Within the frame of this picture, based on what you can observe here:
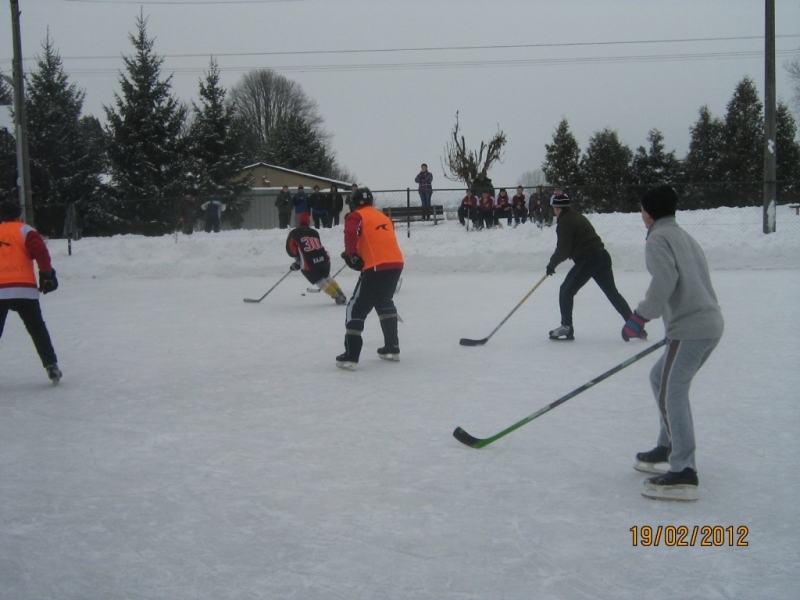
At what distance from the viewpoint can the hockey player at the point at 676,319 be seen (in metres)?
3.28

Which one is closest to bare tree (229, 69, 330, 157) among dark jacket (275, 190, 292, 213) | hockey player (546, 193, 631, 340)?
dark jacket (275, 190, 292, 213)

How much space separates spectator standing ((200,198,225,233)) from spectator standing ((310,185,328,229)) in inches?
80.9

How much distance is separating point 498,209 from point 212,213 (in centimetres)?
636

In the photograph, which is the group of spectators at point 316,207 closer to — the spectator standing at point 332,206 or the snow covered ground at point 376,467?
the spectator standing at point 332,206

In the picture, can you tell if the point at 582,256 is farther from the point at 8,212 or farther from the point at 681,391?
the point at 8,212

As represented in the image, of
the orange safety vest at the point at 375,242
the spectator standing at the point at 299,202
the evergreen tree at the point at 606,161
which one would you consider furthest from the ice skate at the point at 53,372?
the evergreen tree at the point at 606,161

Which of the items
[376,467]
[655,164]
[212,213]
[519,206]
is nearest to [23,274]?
[376,467]

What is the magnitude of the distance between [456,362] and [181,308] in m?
5.35

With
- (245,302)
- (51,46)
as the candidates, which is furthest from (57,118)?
(245,302)

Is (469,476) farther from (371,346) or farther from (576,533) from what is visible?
(371,346)

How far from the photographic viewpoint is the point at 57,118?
24.4 m

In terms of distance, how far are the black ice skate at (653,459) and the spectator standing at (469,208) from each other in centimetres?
1399

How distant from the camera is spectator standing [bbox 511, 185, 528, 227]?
18.0 m

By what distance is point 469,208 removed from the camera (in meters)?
17.5
